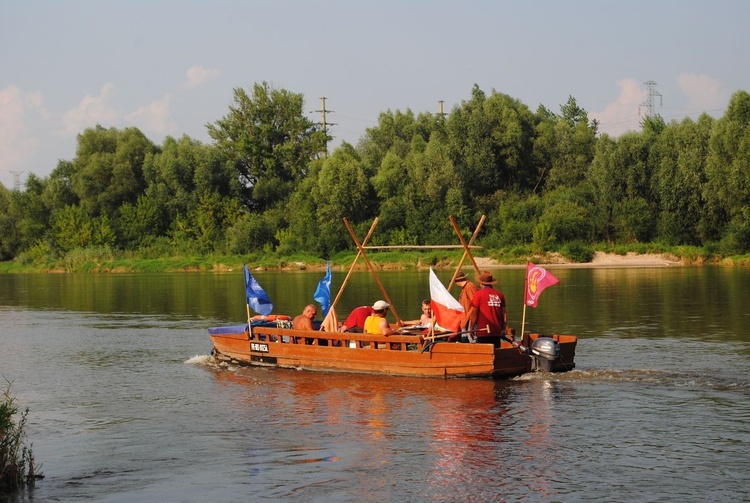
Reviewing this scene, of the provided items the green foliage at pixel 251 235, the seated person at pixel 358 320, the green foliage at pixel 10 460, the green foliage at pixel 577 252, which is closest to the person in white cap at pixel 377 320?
the seated person at pixel 358 320

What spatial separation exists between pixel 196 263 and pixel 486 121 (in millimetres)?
27566

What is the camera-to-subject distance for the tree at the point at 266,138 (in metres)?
95.4

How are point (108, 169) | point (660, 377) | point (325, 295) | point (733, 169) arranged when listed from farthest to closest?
point (108, 169) → point (733, 169) → point (325, 295) → point (660, 377)

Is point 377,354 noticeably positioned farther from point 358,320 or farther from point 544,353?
point 544,353

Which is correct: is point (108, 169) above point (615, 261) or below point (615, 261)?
above

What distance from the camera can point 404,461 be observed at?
13.7 metres

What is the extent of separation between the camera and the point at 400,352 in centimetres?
2039

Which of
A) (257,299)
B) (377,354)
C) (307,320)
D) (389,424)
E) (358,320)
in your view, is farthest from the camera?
(257,299)

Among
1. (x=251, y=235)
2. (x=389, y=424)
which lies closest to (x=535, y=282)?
(x=389, y=424)

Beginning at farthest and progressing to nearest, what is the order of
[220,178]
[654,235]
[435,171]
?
[220,178]
[435,171]
[654,235]

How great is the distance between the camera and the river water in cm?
1247

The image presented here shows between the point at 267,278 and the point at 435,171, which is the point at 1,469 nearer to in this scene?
the point at 267,278

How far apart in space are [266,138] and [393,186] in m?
20.6

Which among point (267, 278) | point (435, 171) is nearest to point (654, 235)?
point (435, 171)
